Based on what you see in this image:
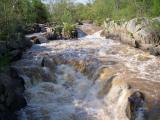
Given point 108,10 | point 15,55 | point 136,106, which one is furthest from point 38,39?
point 108,10

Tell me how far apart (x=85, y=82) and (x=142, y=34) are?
23.4ft

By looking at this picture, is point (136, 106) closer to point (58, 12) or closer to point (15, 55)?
point (15, 55)

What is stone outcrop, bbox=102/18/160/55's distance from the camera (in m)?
19.7

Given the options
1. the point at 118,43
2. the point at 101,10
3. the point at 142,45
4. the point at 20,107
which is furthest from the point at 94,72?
the point at 101,10

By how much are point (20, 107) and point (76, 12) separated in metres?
42.5

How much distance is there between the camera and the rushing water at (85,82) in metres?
12.6

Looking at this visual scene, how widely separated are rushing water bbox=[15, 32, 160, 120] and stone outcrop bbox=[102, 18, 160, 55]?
2.74ft

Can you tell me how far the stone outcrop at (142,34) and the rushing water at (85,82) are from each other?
83cm

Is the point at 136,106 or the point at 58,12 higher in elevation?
the point at 58,12

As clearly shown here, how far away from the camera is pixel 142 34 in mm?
20703

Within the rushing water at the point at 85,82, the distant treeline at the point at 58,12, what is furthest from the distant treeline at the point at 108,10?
the rushing water at the point at 85,82

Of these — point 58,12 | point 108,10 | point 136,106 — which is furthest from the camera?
point 58,12

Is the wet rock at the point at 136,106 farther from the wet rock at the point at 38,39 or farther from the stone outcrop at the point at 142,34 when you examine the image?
the wet rock at the point at 38,39

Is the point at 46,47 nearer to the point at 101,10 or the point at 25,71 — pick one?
the point at 25,71
